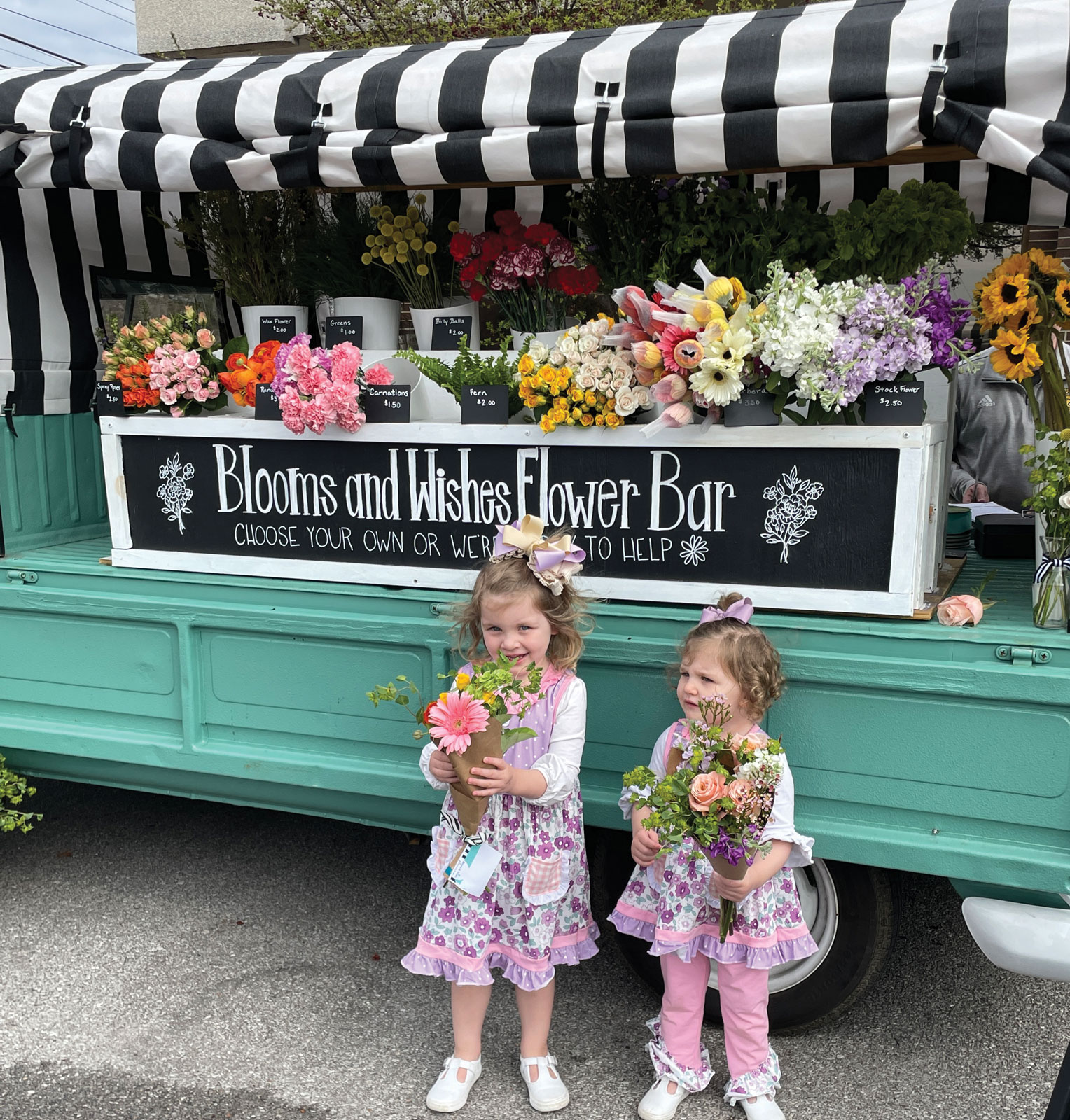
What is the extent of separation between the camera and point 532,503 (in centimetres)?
285

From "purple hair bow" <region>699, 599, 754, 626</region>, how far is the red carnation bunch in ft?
4.13

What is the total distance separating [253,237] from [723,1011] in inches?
108

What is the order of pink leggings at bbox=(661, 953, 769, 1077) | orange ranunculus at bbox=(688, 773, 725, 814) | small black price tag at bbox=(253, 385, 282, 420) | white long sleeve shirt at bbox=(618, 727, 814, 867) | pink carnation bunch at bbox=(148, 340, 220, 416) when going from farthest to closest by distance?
pink carnation bunch at bbox=(148, 340, 220, 416) → small black price tag at bbox=(253, 385, 282, 420) → pink leggings at bbox=(661, 953, 769, 1077) → white long sleeve shirt at bbox=(618, 727, 814, 867) → orange ranunculus at bbox=(688, 773, 725, 814)

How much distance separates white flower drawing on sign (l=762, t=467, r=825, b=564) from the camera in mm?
2559

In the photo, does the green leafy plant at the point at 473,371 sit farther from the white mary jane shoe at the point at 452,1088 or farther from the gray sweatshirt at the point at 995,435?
the gray sweatshirt at the point at 995,435

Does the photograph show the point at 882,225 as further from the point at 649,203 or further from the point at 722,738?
the point at 722,738

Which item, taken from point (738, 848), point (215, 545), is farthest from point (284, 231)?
point (738, 848)

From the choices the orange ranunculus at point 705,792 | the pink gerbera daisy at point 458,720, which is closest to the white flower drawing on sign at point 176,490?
the pink gerbera daisy at point 458,720

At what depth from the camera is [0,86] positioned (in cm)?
308

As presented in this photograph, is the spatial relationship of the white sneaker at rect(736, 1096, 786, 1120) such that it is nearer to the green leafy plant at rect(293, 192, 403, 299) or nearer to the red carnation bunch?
the red carnation bunch

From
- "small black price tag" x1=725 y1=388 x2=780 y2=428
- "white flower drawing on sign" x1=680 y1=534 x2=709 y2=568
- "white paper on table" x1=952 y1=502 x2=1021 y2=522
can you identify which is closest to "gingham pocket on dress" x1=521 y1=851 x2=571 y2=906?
"white flower drawing on sign" x1=680 y1=534 x2=709 y2=568

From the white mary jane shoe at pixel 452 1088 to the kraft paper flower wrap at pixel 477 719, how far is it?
0.72 metres

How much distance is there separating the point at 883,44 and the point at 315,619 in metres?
2.00

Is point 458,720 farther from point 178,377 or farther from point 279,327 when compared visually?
point 279,327
